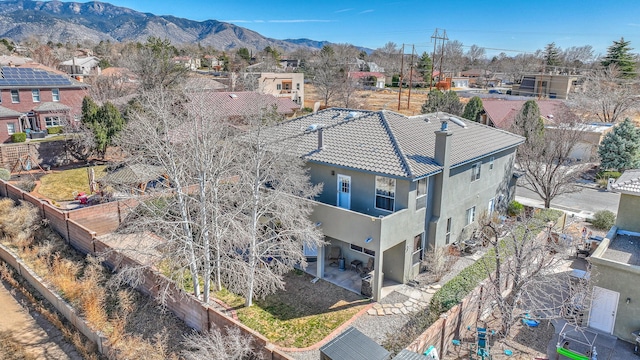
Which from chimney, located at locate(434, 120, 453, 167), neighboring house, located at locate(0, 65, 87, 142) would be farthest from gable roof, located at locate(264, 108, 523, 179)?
neighboring house, located at locate(0, 65, 87, 142)

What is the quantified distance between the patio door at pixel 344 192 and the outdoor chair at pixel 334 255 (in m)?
2.18

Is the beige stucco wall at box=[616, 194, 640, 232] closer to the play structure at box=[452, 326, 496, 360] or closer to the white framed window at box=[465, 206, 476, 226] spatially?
the white framed window at box=[465, 206, 476, 226]

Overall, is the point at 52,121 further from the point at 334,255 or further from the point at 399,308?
the point at 399,308

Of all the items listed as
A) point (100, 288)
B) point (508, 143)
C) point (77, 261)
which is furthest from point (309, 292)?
point (508, 143)

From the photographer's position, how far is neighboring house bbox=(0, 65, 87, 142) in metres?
41.6

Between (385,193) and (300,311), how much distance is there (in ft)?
19.8

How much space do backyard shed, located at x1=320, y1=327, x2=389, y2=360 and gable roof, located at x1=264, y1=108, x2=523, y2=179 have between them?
7985 mm

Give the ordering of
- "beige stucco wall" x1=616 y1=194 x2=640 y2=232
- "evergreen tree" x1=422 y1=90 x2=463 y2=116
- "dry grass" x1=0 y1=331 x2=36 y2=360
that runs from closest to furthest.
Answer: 1. "dry grass" x1=0 y1=331 x2=36 y2=360
2. "beige stucco wall" x1=616 y1=194 x2=640 y2=232
3. "evergreen tree" x1=422 y1=90 x2=463 y2=116

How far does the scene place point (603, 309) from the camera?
47.9ft

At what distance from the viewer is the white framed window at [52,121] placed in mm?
42884

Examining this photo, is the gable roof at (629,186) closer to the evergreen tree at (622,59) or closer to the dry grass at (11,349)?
the dry grass at (11,349)

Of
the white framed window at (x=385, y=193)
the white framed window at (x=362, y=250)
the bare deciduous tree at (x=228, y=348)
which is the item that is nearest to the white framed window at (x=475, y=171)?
the white framed window at (x=385, y=193)

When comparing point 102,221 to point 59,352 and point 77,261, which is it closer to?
point 77,261

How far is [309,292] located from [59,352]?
925 cm
